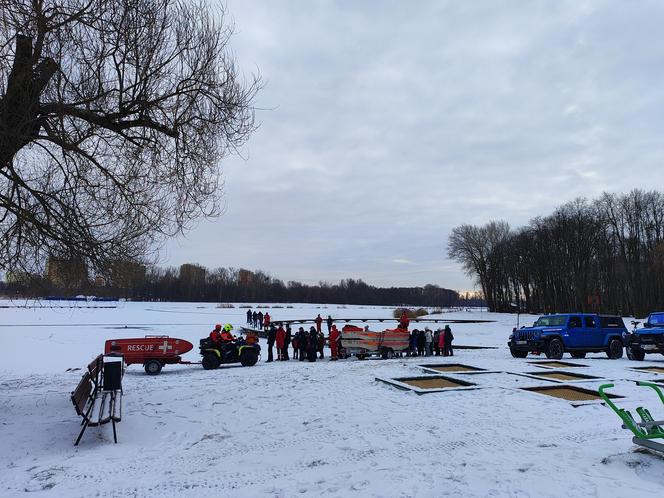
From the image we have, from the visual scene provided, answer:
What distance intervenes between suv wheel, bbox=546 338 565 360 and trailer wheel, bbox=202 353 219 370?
12905mm

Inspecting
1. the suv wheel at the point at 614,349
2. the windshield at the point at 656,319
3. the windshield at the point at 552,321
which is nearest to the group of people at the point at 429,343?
the windshield at the point at 552,321

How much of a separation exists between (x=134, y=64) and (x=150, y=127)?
1.13m

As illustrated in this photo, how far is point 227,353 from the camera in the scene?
672 inches

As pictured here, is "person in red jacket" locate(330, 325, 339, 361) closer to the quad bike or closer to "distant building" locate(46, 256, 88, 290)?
the quad bike

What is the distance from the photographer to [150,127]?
8.99 m

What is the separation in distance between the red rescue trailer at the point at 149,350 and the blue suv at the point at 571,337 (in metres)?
13.3

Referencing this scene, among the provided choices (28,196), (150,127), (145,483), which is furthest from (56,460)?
(150,127)

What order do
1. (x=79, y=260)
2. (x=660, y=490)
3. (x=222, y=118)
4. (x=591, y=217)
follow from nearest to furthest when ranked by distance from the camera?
1. (x=660, y=490)
2. (x=79, y=260)
3. (x=222, y=118)
4. (x=591, y=217)

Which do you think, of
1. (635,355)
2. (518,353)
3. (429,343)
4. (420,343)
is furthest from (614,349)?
(420,343)

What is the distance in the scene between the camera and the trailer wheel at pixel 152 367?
15.7 meters

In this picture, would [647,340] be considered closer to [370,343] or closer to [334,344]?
[370,343]

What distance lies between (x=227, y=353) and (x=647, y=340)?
1571 centimetres

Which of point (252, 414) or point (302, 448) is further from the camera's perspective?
point (252, 414)

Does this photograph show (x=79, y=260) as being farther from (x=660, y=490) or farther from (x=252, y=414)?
(x=660, y=490)
